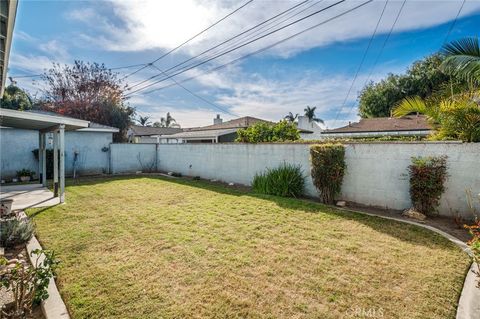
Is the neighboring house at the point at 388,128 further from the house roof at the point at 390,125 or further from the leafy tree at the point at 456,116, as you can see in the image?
the leafy tree at the point at 456,116

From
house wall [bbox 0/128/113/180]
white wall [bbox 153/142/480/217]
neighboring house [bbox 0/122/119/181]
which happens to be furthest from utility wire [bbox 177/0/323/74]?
house wall [bbox 0/128/113/180]

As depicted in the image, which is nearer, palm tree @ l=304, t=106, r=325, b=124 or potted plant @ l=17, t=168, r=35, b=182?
potted plant @ l=17, t=168, r=35, b=182

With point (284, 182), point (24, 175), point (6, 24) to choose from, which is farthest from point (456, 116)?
point (24, 175)

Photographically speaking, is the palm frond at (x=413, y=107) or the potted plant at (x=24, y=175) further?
the potted plant at (x=24, y=175)

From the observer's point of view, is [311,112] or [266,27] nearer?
[266,27]

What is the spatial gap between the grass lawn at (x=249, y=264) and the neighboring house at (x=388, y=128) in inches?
655

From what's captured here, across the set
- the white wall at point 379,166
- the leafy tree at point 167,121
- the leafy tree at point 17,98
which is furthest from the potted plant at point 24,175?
the leafy tree at point 167,121

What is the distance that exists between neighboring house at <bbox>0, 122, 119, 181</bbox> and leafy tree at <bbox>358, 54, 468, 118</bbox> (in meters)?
26.3

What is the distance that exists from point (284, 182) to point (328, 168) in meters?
1.83

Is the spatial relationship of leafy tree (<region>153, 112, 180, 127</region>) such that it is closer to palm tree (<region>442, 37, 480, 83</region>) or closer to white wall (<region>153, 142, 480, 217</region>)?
white wall (<region>153, 142, 480, 217</region>)

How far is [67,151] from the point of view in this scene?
47.3 ft

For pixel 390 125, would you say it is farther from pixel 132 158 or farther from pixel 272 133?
pixel 132 158

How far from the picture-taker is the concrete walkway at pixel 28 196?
7.70 metres

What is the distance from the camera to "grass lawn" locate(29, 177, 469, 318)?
2.76 meters
